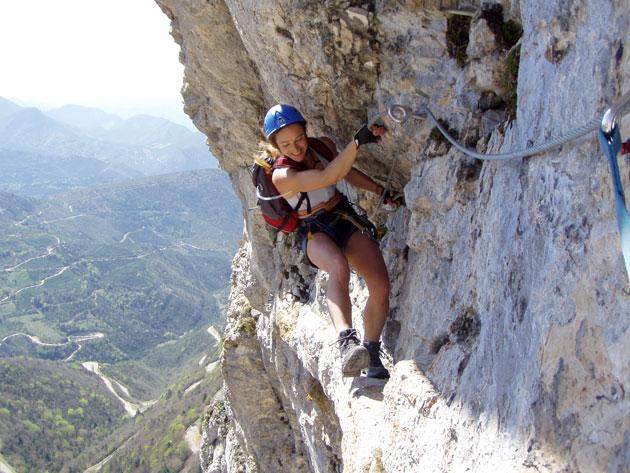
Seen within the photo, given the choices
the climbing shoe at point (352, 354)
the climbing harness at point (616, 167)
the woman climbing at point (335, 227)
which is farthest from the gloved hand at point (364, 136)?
the climbing harness at point (616, 167)

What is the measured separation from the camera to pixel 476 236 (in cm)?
528

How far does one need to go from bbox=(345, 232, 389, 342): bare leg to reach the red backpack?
0.92 m

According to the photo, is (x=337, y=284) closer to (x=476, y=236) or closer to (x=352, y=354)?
(x=352, y=354)

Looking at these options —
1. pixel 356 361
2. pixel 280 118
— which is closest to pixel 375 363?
pixel 356 361

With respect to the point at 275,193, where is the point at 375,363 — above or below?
below

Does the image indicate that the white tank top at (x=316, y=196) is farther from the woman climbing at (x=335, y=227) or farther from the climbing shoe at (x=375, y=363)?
the climbing shoe at (x=375, y=363)

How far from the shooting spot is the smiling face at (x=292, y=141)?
699 cm

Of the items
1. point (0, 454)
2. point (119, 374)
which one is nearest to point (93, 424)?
point (0, 454)

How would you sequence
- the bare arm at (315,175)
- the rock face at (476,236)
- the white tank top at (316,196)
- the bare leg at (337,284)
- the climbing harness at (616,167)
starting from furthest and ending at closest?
the white tank top at (316,196) < the bare leg at (337,284) < the bare arm at (315,175) < the rock face at (476,236) < the climbing harness at (616,167)

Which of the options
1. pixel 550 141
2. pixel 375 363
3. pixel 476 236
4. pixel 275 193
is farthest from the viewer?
pixel 275 193

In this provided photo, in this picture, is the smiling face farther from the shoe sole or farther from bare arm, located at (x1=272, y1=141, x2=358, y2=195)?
the shoe sole

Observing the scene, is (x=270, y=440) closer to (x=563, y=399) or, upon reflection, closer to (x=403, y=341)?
(x=403, y=341)

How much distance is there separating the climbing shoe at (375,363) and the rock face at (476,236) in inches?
6.9

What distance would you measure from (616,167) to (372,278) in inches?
162
